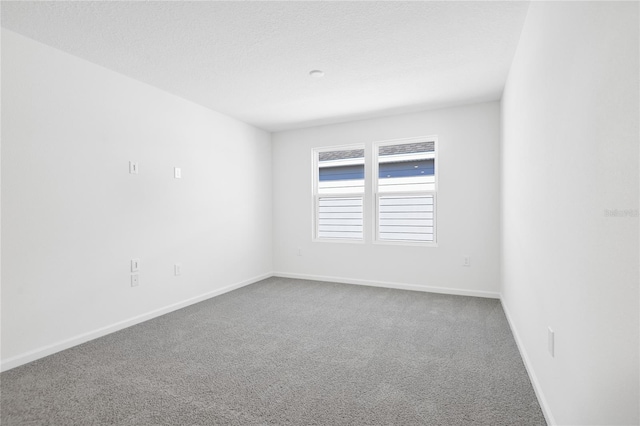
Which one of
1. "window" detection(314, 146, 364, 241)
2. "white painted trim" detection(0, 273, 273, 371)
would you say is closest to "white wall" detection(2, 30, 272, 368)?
"white painted trim" detection(0, 273, 273, 371)

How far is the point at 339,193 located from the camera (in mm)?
4941

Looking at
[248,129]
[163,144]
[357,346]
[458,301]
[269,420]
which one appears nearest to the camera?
[269,420]

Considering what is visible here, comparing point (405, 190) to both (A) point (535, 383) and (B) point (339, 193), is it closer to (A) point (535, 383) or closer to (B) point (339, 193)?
(B) point (339, 193)

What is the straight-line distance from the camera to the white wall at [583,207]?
89 cm

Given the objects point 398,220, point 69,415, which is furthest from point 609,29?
point 398,220

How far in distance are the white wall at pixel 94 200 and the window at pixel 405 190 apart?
221 cm

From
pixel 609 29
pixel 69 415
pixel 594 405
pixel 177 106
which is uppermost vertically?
pixel 177 106

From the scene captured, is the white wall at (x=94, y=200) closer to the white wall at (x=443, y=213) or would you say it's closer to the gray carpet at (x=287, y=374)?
the gray carpet at (x=287, y=374)

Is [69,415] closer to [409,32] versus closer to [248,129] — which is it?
[409,32]

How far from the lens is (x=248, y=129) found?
4836 millimetres

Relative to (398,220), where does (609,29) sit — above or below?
above

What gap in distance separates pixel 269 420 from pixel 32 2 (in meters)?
2.90

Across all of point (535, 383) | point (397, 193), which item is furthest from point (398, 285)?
point (535, 383)

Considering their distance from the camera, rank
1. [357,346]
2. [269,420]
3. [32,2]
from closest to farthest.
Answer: [269,420] → [32,2] → [357,346]
